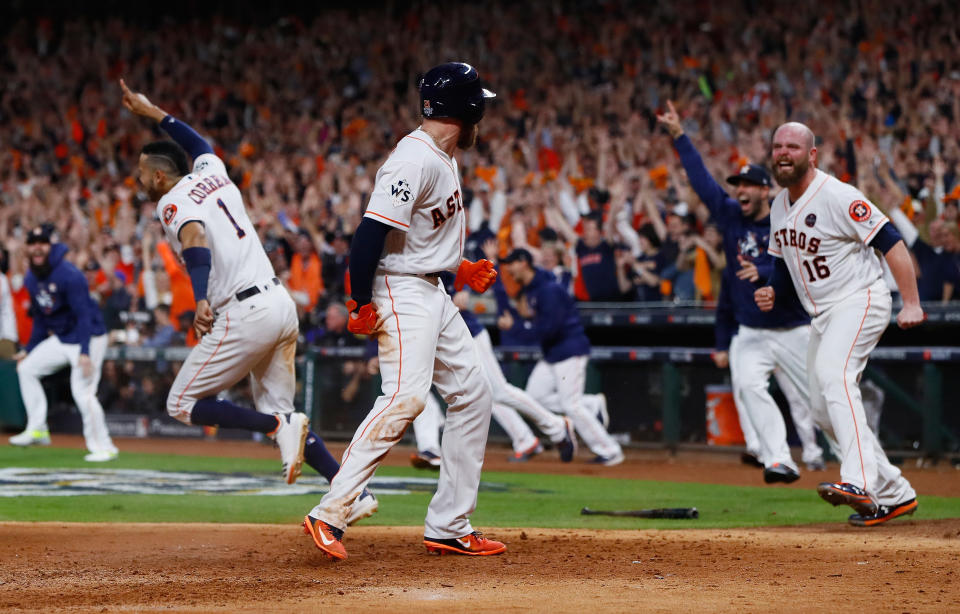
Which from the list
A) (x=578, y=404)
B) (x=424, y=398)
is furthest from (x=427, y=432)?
(x=424, y=398)

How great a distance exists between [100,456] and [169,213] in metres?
5.59

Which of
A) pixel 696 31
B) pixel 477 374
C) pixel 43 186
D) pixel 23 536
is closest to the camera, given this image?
pixel 477 374

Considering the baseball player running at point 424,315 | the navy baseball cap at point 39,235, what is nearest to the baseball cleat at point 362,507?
the baseball player running at point 424,315

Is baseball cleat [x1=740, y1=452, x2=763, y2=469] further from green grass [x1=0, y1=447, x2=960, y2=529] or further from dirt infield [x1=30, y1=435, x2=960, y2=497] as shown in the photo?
→ green grass [x1=0, y1=447, x2=960, y2=529]

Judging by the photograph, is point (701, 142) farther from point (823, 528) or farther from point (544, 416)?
point (823, 528)

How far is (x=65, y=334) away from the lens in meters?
12.0

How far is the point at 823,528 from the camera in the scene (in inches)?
258

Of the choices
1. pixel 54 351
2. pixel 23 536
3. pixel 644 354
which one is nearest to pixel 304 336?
pixel 54 351

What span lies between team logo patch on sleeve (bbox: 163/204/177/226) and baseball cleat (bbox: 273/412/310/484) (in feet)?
A: 4.25

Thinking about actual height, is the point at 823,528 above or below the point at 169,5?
below

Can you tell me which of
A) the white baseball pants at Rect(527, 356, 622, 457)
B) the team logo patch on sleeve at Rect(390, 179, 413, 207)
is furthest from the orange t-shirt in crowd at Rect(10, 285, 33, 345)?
the team logo patch on sleeve at Rect(390, 179, 413, 207)

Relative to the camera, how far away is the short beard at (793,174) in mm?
6703

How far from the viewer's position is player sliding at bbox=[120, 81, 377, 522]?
6.45m

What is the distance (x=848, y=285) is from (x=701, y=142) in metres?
8.54
